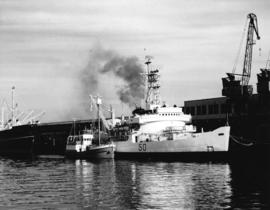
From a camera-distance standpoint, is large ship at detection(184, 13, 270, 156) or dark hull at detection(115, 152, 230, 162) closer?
dark hull at detection(115, 152, 230, 162)

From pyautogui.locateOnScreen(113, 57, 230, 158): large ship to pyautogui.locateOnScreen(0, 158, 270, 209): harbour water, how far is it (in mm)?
15173

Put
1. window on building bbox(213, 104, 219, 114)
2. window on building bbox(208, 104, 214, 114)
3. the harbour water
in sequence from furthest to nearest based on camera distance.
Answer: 1. window on building bbox(208, 104, 214, 114)
2. window on building bbox(213, 104, 219, 114)
3. the harbour water

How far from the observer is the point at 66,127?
5561 inches

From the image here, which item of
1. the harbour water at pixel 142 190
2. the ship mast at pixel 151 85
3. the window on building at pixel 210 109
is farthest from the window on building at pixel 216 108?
the harbour water at pixel 142 190

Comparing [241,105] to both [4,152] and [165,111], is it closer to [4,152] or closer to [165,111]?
[165,111]

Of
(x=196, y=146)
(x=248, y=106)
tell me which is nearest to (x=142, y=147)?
(x=196, y=146)

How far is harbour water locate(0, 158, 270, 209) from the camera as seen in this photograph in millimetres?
28906

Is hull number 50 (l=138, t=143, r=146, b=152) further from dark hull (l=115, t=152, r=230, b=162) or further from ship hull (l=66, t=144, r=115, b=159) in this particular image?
ship hull (l=66, t=144, r=115, b=159)

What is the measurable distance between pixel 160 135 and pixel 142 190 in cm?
3527

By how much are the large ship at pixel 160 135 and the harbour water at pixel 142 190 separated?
1517cm

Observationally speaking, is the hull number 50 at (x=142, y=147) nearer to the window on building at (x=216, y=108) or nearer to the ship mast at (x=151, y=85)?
the ship mast at (x=151, y=85)

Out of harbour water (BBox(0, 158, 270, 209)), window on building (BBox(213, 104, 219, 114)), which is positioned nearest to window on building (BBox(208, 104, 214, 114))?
window on building (BBox(213, 104, 219, 114))

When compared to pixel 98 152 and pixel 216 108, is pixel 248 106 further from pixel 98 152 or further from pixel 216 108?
pixel 98 152

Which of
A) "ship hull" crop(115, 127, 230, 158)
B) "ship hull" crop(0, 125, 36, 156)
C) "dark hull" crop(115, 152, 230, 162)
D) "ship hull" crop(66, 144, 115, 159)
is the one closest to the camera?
"dark hull" crop(115, 152, 230, 162)
